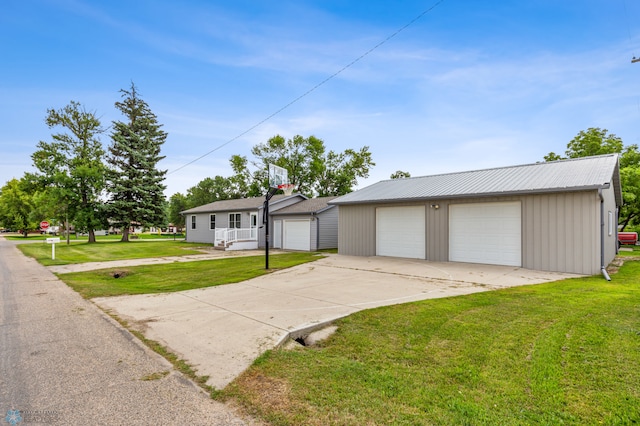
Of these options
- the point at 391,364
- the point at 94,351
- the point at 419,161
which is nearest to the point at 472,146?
the point at 419,161

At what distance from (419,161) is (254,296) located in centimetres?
2162

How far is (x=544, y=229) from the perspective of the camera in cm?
1024

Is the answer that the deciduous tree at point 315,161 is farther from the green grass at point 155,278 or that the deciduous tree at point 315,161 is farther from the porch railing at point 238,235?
the green grass at point 155,278

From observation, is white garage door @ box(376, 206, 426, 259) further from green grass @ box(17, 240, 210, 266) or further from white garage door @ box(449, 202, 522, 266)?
green grass @ box(17, 240, 210, 266)

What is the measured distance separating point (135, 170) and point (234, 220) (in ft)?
35.6

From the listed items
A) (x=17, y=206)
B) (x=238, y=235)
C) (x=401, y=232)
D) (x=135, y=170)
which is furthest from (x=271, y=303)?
(x=17, y=206)

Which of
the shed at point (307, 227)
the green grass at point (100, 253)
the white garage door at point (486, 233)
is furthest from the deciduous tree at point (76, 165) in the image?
the white garage door at point (486, 233)

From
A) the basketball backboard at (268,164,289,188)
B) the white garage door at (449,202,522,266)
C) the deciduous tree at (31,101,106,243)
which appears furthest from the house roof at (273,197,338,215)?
the deciduous tree at (31,101,106,243)

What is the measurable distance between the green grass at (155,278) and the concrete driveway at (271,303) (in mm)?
731

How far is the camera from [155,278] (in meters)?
10.1

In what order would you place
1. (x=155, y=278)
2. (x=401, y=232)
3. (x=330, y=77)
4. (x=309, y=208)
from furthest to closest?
(x=309, y=208), (x=401, y=232), (x=330, y=77), (x=155, y=278)

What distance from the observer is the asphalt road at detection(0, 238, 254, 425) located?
259 cm

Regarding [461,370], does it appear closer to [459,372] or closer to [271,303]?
[459,372]

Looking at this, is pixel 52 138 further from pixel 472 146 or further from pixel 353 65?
pixel 472 146
